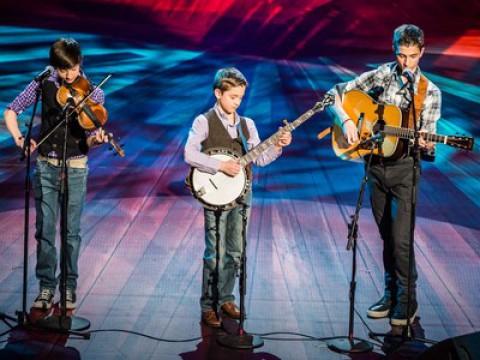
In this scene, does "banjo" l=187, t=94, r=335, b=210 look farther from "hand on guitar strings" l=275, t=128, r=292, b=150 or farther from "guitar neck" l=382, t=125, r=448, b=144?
"guitar neck" l=382, t=125, r=448, b=144

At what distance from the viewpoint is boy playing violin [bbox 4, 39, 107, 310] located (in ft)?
16.1

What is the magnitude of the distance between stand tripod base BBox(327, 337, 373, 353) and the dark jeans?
0.46 m

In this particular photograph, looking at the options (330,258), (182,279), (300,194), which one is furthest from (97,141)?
(300,194)

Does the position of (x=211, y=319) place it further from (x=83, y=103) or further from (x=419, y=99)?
(x=419, y=99)

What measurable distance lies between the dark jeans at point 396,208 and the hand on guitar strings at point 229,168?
88 cm

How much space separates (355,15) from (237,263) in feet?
16.2

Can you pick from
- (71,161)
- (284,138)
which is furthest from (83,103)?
(284,138)

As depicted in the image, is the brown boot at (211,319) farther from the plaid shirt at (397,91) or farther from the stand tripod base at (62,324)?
the plaid shirt at (397,91)

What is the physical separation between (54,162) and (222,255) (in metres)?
1.16

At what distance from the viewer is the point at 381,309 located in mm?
5336

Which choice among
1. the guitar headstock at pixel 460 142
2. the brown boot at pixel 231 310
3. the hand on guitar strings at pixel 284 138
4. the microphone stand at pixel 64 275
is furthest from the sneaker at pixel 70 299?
the guitar headstock at pixel 460 142

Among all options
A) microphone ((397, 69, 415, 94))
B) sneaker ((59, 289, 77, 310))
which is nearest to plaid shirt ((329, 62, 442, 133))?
microphone ((397, 69, 415, 94))

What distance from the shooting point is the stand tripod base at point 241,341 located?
4786 mm

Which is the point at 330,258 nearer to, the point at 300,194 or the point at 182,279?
the point at 182,279
